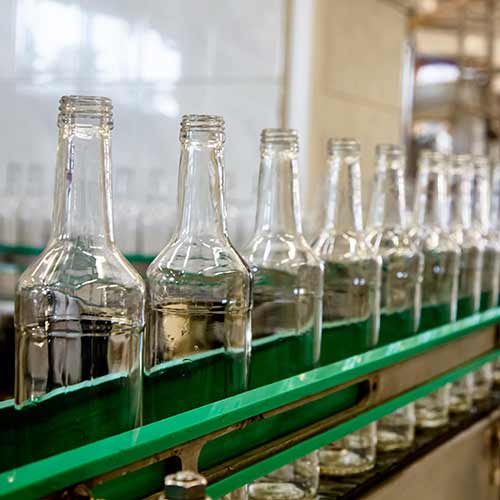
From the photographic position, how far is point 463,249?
100cm

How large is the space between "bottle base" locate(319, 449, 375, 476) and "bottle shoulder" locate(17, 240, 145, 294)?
298 millimetres

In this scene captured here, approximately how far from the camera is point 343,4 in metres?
2.42

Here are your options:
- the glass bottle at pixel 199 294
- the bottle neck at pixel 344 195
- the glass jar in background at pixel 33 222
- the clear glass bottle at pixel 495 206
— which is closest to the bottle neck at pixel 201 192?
the glass bottle at pixel 199 294

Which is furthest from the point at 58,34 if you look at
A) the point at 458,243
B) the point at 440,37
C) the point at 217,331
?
the point at 217,331

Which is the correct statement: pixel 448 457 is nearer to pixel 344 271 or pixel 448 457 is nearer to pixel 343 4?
pixel 344 271

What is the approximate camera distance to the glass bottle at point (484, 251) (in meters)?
1.07

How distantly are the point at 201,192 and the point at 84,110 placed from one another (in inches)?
3.8

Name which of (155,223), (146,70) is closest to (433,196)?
(155,223)

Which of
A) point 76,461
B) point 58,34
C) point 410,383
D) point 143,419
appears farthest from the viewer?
point 58,34

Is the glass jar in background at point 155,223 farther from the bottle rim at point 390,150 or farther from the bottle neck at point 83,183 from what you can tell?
the bottle neck at point 83,183

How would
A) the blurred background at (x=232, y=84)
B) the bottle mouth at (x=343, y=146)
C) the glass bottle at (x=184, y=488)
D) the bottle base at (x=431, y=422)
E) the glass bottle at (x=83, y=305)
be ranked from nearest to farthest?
1. the glass bottle at (x=184, y=488)
2. the glass bottle at (x=83, y=305)
3. the bottle mouth at (x=343, y=146)
4. the bottle base at (x=431, y=422)
5. the blurred background at (x=232, y=84)

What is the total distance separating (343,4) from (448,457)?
1.75m

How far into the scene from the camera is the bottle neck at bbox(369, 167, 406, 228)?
2.73 ft

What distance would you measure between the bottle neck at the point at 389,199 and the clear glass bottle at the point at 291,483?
240mm
